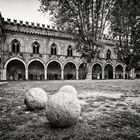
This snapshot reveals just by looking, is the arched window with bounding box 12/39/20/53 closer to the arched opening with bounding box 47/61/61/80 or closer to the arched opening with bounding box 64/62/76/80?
the arched opening with bounding box 47/61/61/80

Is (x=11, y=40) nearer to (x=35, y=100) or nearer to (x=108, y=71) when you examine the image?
(x=35, y=100)

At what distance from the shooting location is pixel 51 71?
100ft

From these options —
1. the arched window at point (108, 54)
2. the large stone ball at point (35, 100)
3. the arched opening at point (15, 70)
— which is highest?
the arched window at point (108, 54)

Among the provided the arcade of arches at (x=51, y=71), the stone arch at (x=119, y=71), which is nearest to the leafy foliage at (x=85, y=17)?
the arcade of arches at (x=51, y=71)

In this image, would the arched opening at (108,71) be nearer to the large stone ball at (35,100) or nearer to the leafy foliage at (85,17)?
the leafy foliage at (85,17)

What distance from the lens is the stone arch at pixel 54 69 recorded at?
3030cm

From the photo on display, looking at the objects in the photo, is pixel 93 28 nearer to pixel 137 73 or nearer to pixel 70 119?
pixel 70 119

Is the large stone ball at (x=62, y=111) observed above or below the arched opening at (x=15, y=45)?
below

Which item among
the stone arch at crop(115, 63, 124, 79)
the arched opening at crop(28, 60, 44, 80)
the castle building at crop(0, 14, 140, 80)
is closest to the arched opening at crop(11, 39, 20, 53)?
the castle building at crop(0, 14, 140, 80)

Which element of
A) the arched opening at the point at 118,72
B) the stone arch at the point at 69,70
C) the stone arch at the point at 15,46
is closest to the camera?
the stone arch at the point at 15,46

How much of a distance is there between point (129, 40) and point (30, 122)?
931 inches

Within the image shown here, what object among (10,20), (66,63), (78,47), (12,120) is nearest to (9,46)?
(10,20)

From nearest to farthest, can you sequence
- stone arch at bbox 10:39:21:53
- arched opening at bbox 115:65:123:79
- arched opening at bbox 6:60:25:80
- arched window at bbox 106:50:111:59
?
stone arch at bbox 10:39:21:53 → arched opening at bbox 6:60:25:80 → arched window at bbox 106:50:111:59 → arched opening at bbox 115:65:123:79

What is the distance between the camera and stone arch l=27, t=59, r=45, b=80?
93.6ft
